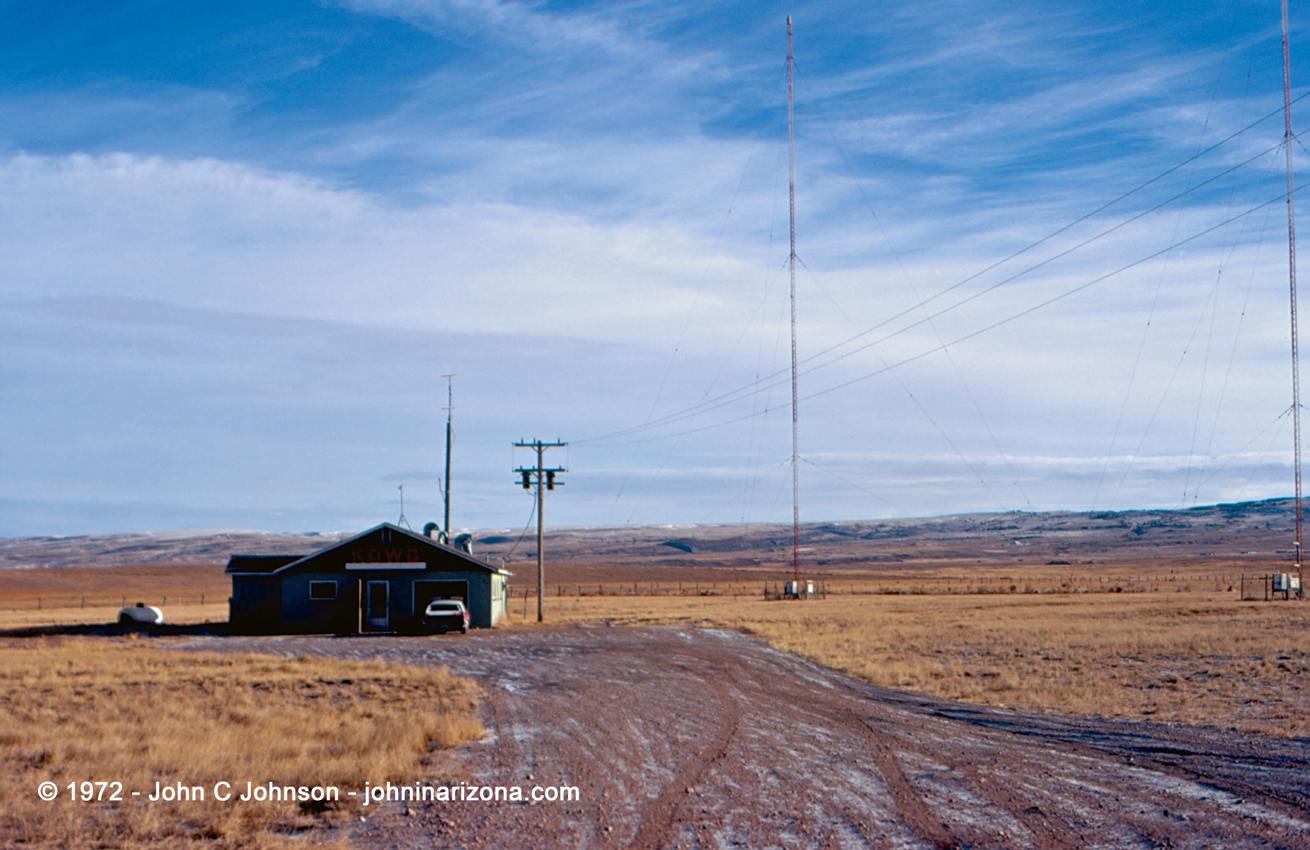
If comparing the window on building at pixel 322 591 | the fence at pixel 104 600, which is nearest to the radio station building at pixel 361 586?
the window on building at pixel 322 591

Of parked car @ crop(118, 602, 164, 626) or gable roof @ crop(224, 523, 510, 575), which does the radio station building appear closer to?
gable roof @ crop(224, 523, 510, 575)

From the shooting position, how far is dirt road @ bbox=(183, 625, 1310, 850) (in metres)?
10.4

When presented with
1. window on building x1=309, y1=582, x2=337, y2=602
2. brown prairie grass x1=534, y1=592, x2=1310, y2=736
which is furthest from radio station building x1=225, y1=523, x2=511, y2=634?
brown prairie grass x1=534, y1=592, x2=1310, y2=736

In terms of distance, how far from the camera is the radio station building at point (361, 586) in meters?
45.2

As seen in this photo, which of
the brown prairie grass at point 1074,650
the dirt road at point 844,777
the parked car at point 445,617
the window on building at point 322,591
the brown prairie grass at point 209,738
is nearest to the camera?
the dirt road at point 844,777

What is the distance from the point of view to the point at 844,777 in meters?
13.2

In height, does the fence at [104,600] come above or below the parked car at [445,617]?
below

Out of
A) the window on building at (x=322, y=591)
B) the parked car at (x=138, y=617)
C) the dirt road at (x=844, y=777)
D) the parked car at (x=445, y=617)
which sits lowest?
the parked car at (x=138, y=617)

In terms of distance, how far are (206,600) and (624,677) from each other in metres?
68.3

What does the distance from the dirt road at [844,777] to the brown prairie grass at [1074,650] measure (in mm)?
2451

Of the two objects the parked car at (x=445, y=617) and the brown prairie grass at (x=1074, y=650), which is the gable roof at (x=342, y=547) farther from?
the brown prairie grass at (x=1074, y=650)

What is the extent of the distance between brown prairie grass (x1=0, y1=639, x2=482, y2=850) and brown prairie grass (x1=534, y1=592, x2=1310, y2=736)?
1214cm

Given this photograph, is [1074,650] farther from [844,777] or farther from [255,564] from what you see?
[255,564]

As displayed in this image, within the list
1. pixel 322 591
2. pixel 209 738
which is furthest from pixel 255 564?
pixel 209 738
